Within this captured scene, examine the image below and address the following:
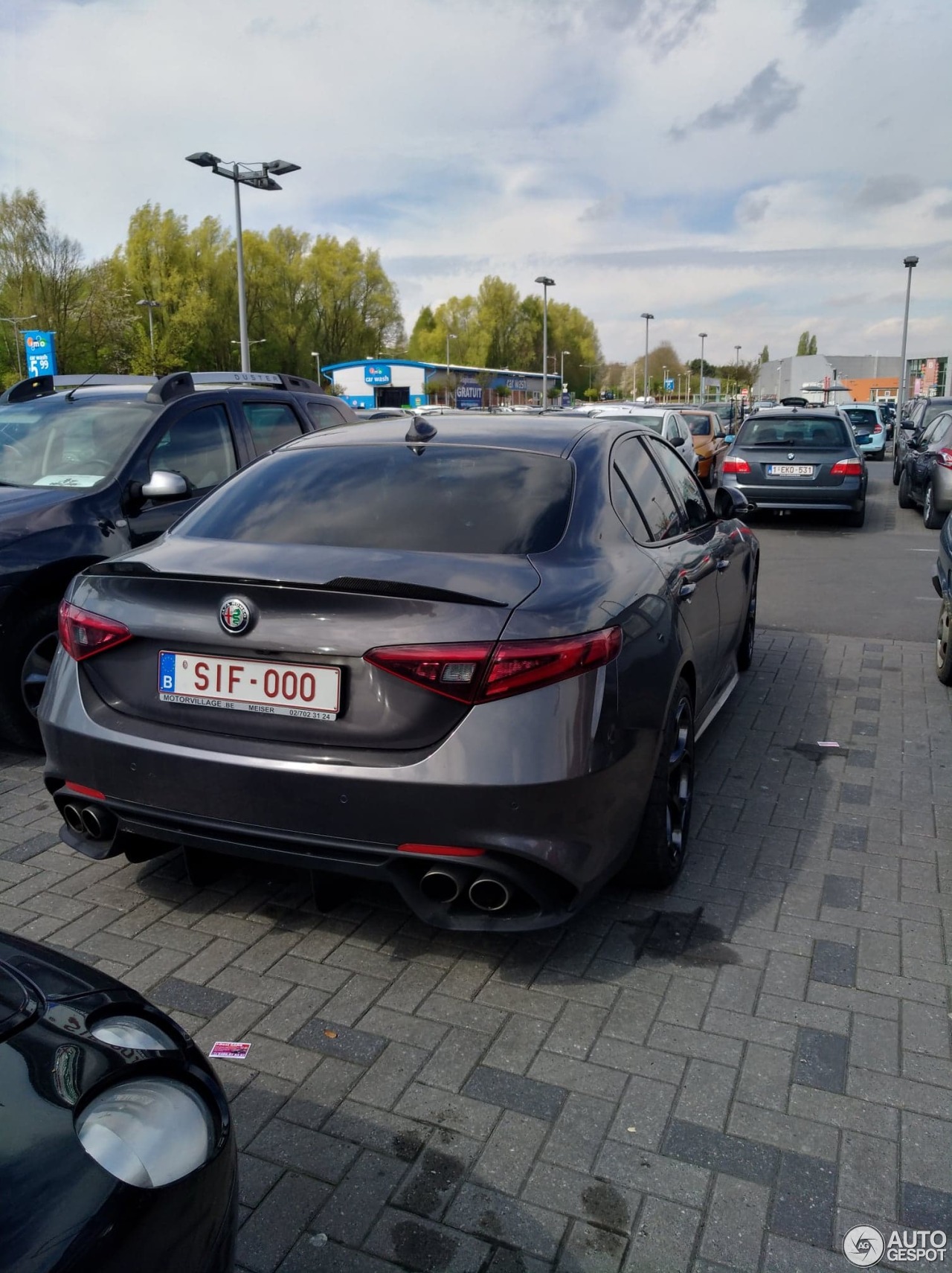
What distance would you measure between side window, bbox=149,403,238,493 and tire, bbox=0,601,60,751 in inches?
42.7

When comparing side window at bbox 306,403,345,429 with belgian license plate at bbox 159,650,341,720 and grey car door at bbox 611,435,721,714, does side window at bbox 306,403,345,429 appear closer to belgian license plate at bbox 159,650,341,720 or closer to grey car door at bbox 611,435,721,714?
grey car door at bbox 611,435,721,714

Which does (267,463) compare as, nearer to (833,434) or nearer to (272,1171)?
(272,1171)

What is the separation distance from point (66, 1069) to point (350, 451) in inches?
105

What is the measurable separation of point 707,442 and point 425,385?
75.0 metres

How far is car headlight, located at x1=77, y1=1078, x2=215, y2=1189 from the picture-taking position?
1513 mm

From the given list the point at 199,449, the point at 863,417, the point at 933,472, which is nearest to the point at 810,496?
the point at 933,472

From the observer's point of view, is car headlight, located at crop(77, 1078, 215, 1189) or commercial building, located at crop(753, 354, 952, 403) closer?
car headlight, located at crop(77, 1078, 215, 1189)

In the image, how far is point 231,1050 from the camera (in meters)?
2.85

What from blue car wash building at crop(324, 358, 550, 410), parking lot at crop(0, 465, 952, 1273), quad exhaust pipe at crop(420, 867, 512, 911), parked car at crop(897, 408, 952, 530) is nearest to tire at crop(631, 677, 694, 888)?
parking lot at crop(0, 465, 952, 1273)

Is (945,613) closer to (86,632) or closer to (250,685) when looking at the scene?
(250,685)

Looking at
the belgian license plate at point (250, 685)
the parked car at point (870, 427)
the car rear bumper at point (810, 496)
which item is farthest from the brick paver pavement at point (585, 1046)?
the parked car at point (870, 427)

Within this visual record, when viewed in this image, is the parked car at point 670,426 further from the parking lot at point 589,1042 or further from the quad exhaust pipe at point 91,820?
the quad exhaust pipe at point 91,820

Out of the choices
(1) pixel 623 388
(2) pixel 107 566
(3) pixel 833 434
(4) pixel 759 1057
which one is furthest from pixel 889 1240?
(1) pixel 623 388

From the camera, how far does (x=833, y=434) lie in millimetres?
15047
